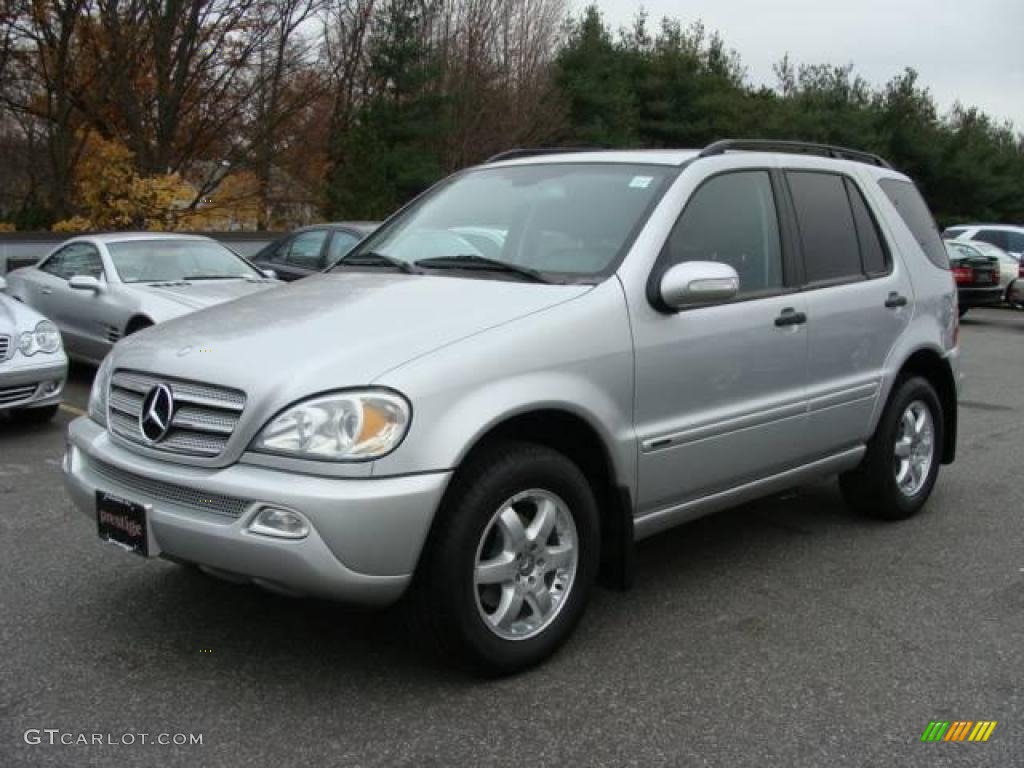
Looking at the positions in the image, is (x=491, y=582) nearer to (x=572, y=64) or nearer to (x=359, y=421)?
(x=359, y=421)

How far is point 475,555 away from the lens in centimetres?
323

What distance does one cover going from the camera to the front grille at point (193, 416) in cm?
320

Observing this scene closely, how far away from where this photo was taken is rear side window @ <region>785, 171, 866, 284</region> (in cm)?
468

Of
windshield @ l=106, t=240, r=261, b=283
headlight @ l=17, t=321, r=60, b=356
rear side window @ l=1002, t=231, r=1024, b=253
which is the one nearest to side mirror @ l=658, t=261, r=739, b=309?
Answer: headlight @ l=17, t=321, r=60, b=356

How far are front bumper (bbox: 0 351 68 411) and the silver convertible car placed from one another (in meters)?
A: 1.17

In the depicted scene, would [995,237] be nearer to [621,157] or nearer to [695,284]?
[621,157]

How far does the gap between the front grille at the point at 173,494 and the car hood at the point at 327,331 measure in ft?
1.05

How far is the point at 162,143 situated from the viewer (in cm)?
2109

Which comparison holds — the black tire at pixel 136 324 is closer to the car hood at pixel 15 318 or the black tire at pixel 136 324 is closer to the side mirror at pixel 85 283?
the side mirror at pixel 85 283

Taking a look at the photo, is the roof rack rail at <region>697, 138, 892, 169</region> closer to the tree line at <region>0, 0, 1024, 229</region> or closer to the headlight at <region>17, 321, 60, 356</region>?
the headlight at <region>17, 321, 60, 356</region>

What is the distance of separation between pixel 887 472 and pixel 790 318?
1226mm

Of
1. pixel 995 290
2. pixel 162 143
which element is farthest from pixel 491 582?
pixel 162 143

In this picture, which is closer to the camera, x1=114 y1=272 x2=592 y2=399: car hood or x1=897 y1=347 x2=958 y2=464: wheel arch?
x1=114 y1=272 x2=592 y2=399: car hood

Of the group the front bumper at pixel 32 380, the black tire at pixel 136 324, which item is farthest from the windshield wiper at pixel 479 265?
the black tire at pixel 136 324
